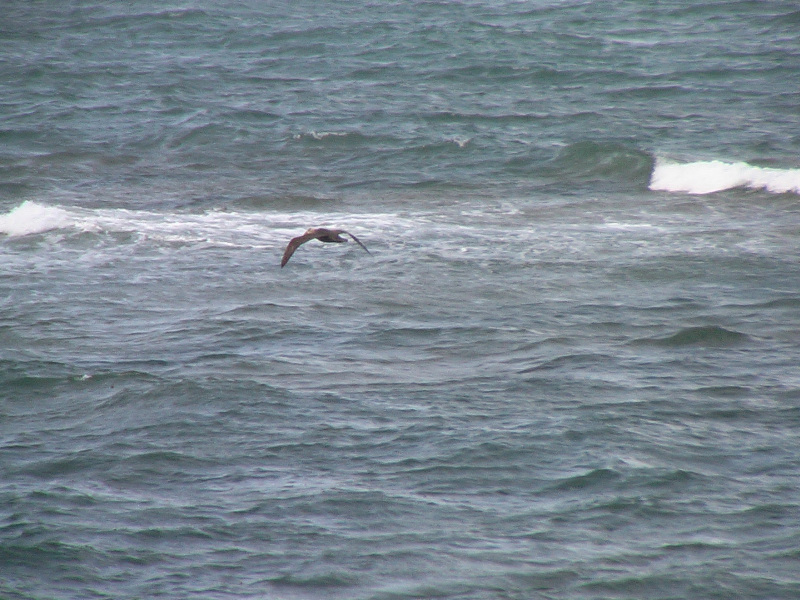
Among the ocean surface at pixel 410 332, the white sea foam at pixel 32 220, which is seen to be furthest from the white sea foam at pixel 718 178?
the white sea foam at pixel 32 220

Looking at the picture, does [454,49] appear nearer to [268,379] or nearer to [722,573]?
[268,379]

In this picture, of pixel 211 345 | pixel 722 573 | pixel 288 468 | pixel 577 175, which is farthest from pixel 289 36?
pixel 722 573

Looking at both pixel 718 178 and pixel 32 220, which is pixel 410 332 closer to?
pixel 32 220

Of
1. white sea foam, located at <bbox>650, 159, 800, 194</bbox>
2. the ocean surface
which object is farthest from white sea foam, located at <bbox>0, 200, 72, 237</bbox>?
white sea foam, located at <bbox>650, 159, 800, 194</bbox>

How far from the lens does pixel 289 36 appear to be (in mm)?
27000

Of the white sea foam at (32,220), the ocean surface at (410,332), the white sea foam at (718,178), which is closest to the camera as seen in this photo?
the ocean surface at (410,332)

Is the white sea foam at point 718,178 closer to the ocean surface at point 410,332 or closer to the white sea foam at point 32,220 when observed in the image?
the ocean surface at point 410,332

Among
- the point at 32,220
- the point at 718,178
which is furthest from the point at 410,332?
the point at 718,178

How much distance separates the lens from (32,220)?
1536cm

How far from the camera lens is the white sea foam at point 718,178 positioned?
16562 mm

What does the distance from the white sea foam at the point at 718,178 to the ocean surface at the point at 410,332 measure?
0.22 ft

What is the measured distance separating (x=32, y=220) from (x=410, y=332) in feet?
21.2

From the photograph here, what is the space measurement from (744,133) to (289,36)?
11.6 metres

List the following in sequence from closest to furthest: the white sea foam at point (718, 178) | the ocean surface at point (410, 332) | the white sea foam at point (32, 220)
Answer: the ocean surface at point (410, 332)
the white sea foam at point (32, 220)
the white sea foam at point (718, 178)
